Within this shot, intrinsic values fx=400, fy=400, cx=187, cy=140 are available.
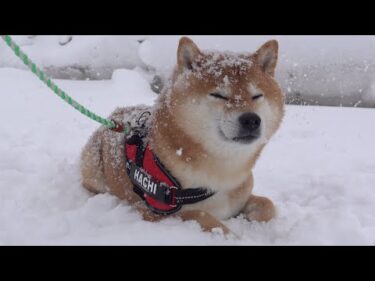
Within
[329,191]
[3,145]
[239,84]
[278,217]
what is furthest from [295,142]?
[3,145]

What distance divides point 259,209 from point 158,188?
0.69 metres

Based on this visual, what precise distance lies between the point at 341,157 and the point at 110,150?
7.15ft

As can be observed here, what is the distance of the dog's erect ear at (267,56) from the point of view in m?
2.47

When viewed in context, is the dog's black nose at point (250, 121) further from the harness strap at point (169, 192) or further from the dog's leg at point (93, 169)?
the dog's leg at point (93, 169)

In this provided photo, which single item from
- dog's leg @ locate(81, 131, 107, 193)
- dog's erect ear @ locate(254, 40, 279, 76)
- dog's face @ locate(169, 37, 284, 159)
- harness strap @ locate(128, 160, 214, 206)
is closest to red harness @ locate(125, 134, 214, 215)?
harness strap @ locate(128, 160, 214, 206)

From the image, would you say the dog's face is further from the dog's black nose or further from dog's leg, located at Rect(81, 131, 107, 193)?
dog's leg, located at Rect(81, 131, 107, 193)

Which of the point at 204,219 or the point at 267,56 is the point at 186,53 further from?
the point at 204,219

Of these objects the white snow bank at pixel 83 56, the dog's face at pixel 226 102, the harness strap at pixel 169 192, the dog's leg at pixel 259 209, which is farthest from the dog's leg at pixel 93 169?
the white snow bank at pixel 83 56

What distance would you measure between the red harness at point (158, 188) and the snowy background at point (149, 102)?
0.12 m

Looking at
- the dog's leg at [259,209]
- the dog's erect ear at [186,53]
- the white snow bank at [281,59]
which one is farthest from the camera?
the white snow bank at [281,59]

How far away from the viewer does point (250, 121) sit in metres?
2.17

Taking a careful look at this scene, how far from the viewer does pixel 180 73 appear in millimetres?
2471

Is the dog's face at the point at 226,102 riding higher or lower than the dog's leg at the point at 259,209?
higher

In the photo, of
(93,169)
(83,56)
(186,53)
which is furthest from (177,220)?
(83,56)
